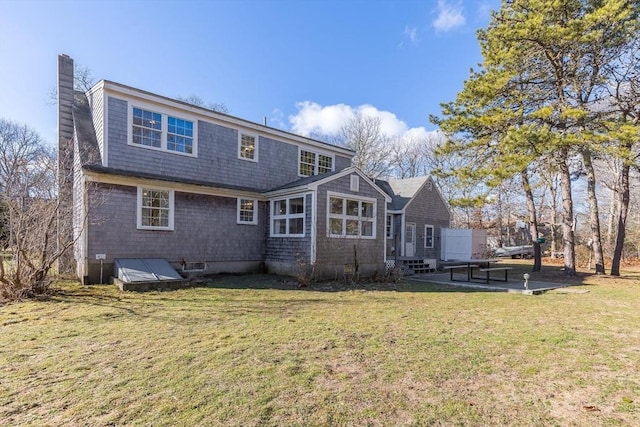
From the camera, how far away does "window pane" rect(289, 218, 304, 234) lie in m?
12.5

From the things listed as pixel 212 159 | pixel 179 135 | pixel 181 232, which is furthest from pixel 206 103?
pixel 181 232

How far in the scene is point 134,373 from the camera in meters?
3.69

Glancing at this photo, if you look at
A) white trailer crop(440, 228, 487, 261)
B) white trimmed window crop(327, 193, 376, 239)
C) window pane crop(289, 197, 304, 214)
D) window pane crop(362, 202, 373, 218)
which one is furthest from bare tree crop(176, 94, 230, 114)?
white trimmed window crop(327, 193, 376, 239)

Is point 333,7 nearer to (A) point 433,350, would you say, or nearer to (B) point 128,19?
(B) point 128,19

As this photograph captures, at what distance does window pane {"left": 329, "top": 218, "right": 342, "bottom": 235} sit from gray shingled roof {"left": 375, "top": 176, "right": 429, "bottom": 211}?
7.13 meters

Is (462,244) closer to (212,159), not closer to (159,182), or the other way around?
(212,159)

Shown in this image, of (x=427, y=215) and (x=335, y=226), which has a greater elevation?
(x=427, y=215)

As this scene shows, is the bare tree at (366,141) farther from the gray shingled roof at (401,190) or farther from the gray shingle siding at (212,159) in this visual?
the gray shingle siding at (212,159)

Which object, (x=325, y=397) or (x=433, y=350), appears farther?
(x=433, y=350)

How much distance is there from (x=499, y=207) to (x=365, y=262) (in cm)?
2752

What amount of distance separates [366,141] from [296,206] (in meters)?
20.5

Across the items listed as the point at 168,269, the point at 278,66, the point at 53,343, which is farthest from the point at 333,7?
the point at 53,343

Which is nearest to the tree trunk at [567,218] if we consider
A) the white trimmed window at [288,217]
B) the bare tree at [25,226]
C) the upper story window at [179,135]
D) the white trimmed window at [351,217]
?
the white trimmed window at [351,217]

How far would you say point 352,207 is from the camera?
43.4 feet
